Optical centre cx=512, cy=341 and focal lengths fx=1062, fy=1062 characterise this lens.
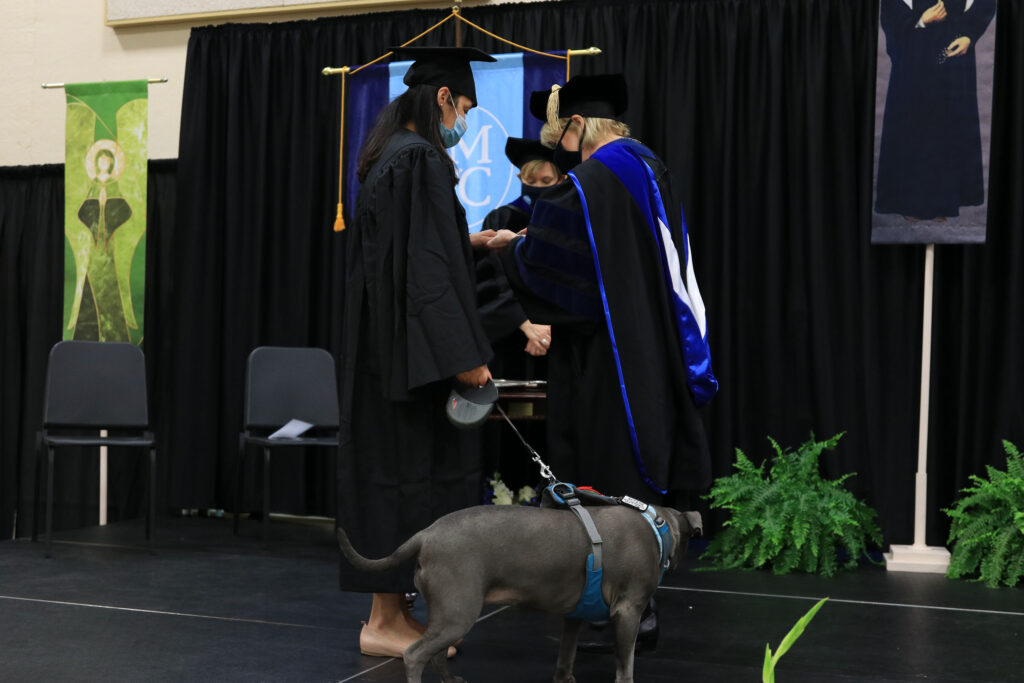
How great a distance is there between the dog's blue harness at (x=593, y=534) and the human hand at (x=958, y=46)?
361 cm

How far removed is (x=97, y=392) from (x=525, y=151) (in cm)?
269

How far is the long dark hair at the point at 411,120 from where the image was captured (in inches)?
124

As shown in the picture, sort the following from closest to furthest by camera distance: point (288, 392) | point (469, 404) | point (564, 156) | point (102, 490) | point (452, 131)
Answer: point (469, 404) → point (452, 131) → point (564, 156) → point (288, 392) → point (102, 490)

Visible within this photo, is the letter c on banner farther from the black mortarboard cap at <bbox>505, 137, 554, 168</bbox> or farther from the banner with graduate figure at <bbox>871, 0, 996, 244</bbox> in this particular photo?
the banner with graduate figure at <bbox>871, 0, 996, 244</bbox>

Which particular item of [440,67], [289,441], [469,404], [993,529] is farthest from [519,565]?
[993,529]

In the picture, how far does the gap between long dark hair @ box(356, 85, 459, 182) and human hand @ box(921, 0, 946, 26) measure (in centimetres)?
306

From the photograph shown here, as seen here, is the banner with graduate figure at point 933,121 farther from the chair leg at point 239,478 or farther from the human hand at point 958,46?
the chair leg at point 239,478

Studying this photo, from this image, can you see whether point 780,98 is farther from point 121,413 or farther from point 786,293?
point 121,413

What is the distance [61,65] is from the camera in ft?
24.2

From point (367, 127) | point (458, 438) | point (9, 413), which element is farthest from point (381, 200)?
point (9, 413)

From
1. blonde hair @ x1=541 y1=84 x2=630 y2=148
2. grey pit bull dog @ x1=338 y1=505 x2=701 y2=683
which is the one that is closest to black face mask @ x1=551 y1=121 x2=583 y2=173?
blonde hair @ x1=541 y1=84 x2=630 y2=148

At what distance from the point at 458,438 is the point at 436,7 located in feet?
13.6

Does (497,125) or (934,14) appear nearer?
(934,14)

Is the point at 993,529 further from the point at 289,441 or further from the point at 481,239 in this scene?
the point at 289,441
